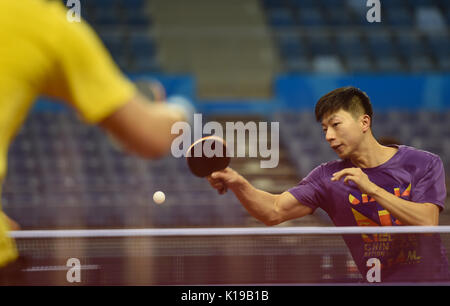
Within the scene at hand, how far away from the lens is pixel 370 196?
2906mm

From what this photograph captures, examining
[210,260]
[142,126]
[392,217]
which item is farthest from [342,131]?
[142,126]

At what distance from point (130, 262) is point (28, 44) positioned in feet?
8.98

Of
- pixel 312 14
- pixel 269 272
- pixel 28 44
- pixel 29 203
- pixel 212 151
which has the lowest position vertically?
pixel 269 272

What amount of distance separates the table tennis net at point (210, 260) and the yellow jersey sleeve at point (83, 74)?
1.92 m

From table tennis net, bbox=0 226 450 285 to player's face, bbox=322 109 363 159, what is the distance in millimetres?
382

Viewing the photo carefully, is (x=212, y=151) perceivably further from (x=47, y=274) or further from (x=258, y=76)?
(x=258, y=76)

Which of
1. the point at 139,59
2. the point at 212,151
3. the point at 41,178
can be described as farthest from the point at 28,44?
the point at 139,59

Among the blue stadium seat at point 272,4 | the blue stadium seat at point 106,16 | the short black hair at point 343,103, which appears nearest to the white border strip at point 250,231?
the short black hair at point 343,103

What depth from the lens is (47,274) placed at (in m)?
3.29

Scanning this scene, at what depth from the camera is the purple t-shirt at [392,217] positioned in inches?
116

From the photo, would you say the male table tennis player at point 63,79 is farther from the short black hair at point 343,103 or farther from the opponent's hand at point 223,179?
the short black hair at point 343,103

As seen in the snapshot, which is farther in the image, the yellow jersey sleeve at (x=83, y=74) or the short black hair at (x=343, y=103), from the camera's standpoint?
the short black hair at (x=343, y=103)

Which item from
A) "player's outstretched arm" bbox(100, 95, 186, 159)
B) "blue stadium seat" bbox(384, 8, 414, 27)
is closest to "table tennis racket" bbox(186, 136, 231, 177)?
"player's outstretched arm" bbox(100, 95, 186, 159)

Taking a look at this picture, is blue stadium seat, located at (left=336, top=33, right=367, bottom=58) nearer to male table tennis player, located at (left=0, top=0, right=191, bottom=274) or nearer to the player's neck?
the player's neck
